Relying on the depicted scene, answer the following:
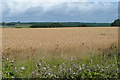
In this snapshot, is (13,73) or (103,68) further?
(103,68)

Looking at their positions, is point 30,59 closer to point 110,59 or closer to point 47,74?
point 47,74

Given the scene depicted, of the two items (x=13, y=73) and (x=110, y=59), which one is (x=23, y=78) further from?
(x=110, y=59)

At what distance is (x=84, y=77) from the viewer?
180 inches

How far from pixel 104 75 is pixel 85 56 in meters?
1.92

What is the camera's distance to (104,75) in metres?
4.67

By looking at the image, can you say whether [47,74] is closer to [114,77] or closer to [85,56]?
[114,77]

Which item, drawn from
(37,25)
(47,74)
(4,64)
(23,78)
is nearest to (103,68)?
(47,74)

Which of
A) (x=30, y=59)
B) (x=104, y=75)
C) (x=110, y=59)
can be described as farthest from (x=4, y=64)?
(x=110, y=59)

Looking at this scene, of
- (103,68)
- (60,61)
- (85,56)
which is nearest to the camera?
(103,68)

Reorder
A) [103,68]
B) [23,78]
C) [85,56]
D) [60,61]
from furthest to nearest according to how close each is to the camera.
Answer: [85,56], [60,61], [103,68], [23,78]

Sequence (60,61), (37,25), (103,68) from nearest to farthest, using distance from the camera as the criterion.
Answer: (103,68)
(60,61)
(37,25)

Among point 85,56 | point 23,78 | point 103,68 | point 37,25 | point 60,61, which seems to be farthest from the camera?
point 37,25

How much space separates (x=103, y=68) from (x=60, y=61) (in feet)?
4.11

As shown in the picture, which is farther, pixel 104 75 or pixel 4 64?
pixel 4 64
